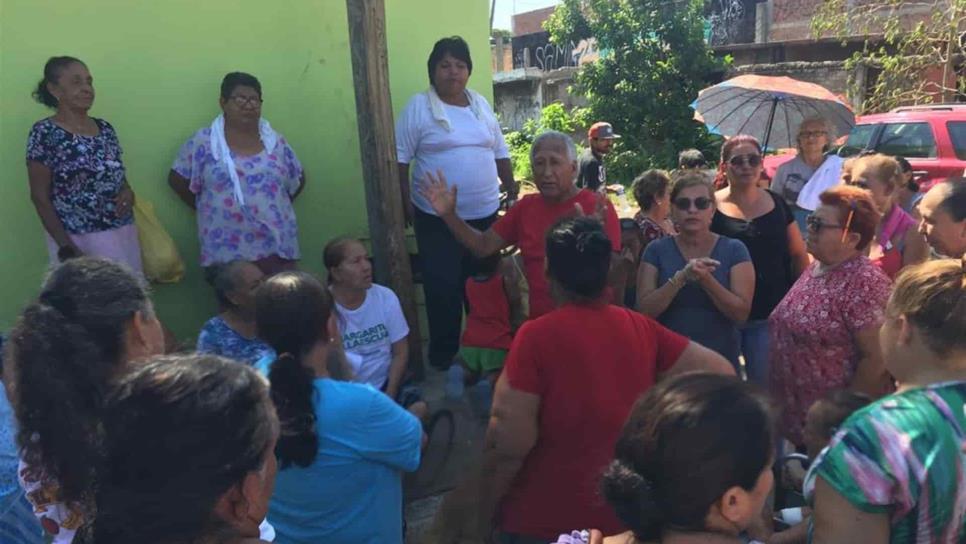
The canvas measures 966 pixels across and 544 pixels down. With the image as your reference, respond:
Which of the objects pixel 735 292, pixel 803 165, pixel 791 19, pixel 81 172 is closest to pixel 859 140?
pixel 803 165

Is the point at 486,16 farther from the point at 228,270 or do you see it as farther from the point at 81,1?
the point at 228,270

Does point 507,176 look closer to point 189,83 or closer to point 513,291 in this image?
point 513,291

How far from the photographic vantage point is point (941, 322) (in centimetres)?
172

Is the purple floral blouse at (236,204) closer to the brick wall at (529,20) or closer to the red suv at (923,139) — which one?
the red suv at (923,139)

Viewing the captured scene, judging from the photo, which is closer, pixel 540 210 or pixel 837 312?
pixel 837 312

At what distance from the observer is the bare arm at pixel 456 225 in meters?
3.56

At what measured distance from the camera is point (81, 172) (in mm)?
3693

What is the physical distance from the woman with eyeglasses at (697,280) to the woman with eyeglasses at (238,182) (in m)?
2.01

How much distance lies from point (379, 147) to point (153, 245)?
1.38m

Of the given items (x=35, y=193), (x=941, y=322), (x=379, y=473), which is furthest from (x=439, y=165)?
(x=941, y=322)

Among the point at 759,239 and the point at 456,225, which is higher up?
the point at 456,225

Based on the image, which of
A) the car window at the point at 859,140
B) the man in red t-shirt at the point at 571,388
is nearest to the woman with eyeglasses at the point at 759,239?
the man in red t-shirt at the point at 571,388

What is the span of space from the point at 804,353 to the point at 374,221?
85.9 inches

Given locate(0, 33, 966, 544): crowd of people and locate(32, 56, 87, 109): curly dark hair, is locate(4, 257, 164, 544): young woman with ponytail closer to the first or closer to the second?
locate(0, 33, 966, 544): crowd of people
